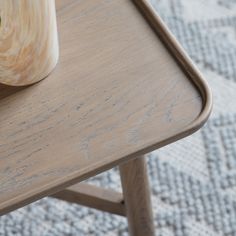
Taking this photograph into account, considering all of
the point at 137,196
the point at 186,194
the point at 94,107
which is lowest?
the point at 186,194

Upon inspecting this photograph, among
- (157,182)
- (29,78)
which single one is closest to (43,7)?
(29,78)

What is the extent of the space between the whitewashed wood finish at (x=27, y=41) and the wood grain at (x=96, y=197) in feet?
0.82

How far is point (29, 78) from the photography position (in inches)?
20.4

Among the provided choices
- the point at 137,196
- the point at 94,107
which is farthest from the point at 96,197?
the point at 94,107

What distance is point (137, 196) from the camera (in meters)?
0.65

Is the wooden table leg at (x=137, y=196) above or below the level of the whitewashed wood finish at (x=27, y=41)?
below

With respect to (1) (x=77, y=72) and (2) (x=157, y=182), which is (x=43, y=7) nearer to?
(1) (x=77, y=72)

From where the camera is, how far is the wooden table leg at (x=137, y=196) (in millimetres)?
617

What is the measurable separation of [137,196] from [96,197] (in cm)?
10

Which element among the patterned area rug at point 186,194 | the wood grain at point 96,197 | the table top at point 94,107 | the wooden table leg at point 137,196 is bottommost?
the patterned area rug at point 186,194

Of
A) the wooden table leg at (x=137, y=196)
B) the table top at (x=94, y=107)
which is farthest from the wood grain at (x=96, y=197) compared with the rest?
the table top at (x=94, y=107)

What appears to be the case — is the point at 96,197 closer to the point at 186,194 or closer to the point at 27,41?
the point at 186,194

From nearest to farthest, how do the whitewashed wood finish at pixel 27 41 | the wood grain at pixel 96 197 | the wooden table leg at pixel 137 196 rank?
the whitewashed wood finish at pixel 27 41
the wooden table leg at pixel 137 196
the wood grain at pixel 96 197

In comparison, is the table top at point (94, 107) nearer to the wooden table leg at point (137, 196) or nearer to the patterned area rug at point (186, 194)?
the wooden table leg at point (137, 196)
